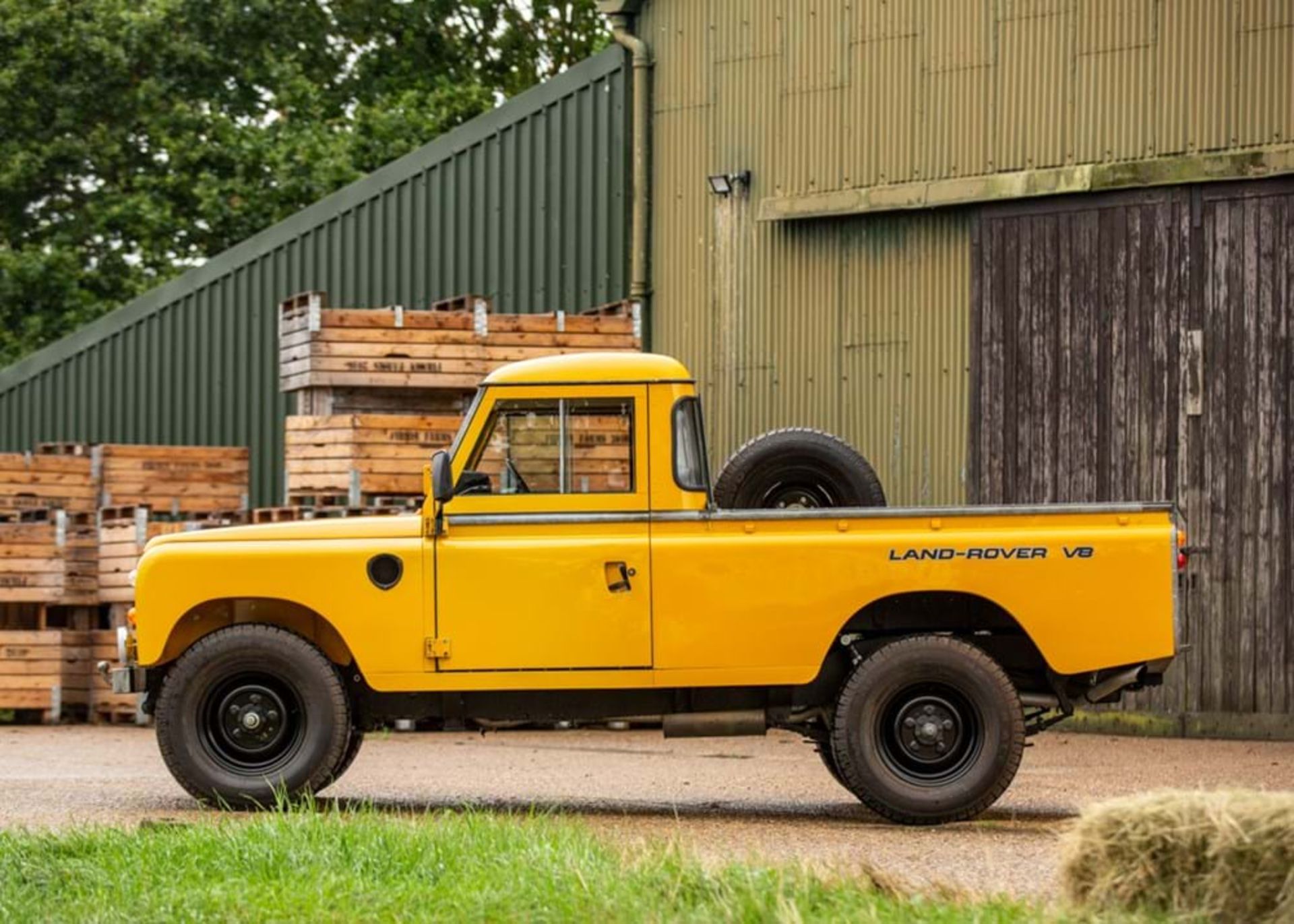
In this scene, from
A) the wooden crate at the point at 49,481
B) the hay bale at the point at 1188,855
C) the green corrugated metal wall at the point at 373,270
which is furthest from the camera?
the green corrugated metal wall at the point at 373,270

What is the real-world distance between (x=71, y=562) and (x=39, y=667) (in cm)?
101

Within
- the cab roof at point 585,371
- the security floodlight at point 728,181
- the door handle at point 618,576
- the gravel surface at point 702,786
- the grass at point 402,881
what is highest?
the security floodlight at point 728,181

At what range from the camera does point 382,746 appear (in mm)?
18891

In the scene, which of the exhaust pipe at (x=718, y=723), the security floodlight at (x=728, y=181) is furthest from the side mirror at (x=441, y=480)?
the security floodlight at (x=728, y=181)

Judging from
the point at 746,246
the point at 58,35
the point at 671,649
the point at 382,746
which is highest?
the point at 58,35

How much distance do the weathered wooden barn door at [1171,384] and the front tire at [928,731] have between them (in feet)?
21.7

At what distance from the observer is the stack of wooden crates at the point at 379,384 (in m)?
19.5

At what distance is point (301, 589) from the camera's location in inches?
523

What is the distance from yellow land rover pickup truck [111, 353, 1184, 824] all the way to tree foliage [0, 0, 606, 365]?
21780mm

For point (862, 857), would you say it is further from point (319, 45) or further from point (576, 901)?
point (319, 45)

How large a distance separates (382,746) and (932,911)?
11.2m

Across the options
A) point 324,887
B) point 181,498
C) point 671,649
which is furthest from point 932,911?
point 181,498

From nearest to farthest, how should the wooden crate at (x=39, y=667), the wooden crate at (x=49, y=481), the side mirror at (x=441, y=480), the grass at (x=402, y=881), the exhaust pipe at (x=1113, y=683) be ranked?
the grass at (x=402, y=881) → the exhaust pipe at (x=1113, y=683) → the side mirror at (x=441, y=480) → the wooden crate at (x=39, y=667) → the wooden crate at (x=49, y=481)

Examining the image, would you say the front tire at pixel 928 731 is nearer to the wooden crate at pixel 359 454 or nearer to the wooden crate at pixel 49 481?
the wooden crate at pixel 359 454
